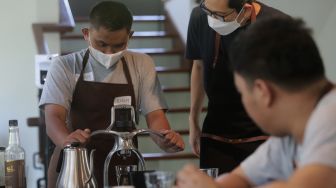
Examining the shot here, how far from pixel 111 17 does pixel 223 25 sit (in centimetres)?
39

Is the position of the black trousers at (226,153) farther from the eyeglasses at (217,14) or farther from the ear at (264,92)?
the ear at (264,92)

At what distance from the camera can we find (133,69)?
191 cm

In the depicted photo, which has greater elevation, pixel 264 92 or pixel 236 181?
pixel 264 92

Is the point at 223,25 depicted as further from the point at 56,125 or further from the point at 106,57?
the point at 56,125

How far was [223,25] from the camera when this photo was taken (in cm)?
190

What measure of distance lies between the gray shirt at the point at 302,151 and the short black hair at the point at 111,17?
759mm

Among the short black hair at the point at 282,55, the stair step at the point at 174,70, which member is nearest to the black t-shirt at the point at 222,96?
the short black hair at the point at 282,55

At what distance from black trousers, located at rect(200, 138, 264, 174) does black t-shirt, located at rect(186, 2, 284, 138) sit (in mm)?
35

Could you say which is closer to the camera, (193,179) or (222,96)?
(193,179)

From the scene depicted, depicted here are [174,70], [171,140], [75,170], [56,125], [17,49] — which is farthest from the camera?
[174,70]

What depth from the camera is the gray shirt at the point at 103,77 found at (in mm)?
1824

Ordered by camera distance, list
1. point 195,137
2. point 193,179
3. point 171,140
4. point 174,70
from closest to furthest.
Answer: point 193,179, point 171,140, point 195,137, point 174,70

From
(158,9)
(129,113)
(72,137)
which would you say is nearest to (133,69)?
(129,113)

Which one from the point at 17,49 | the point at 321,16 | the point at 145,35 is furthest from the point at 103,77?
the point at 145,35
